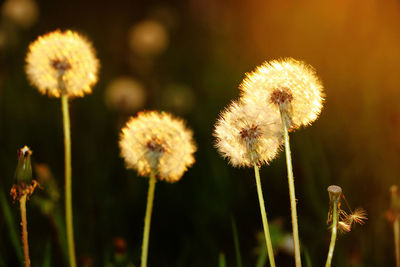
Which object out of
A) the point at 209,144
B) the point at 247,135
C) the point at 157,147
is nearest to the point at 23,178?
the point at 157,147


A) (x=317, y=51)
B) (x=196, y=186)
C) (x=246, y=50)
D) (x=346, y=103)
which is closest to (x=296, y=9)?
(x=246, y=50)

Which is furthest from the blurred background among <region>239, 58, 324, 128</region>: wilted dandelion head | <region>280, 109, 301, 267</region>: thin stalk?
<region>239, 58, 324, 128</region>: wilted dandelion head

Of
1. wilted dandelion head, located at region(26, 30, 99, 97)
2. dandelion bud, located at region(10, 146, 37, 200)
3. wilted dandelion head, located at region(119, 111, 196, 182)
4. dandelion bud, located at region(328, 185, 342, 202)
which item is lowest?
dandelion bud, located at region(328, 185, 342, 202)

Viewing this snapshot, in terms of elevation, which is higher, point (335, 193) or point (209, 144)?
point (209, 144)

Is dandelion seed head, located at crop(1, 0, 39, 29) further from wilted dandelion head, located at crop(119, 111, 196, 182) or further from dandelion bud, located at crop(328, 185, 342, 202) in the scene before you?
dandelion bud, located at crop(328, 185, 342, 202)

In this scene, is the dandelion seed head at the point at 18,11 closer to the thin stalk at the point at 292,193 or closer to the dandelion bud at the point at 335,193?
the thin stalk at the point at 292,193

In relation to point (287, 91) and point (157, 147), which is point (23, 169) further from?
point (287, 91)

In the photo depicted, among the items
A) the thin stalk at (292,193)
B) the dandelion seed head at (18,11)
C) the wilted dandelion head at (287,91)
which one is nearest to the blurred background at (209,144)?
the dandelion seed head at (18,11)
